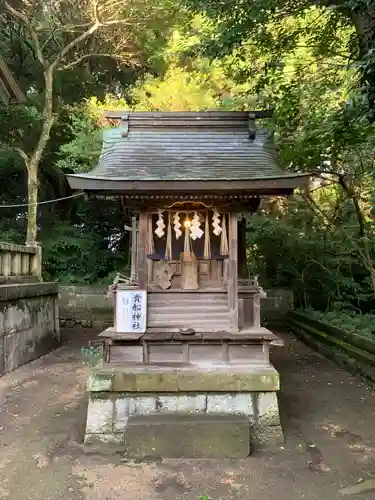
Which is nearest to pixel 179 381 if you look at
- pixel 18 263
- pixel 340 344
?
pixel 340 344

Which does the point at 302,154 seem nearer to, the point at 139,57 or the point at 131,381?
the point at 131,381

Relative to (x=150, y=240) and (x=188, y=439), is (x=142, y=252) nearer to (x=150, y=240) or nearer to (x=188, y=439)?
(x=150, y=240)

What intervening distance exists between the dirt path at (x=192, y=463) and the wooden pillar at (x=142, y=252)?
2.45 metres

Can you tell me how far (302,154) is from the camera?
1066cm

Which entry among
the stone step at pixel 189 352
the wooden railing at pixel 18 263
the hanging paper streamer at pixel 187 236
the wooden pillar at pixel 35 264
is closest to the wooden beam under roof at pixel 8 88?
the wooden pillar at pixel 35 264

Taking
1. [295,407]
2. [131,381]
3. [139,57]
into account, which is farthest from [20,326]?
[139,57]

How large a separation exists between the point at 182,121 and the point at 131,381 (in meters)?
4.73

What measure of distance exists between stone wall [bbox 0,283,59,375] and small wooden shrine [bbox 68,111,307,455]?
13.7 ft

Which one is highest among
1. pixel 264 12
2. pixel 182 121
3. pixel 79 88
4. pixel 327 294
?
pixel 79 88

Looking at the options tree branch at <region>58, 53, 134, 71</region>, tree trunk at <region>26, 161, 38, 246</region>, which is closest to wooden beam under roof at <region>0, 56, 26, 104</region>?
tree branch at <region>58, 53, 134, 71</region>

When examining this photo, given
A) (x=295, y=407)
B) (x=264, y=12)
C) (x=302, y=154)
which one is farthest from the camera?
(x=302, y=154)

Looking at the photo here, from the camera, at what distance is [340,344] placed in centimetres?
1102

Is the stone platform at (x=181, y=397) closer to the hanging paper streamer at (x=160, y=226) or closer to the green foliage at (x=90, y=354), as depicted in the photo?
the hanging paper streamer at (x=160, y=226)

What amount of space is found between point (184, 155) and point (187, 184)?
1207 mm
